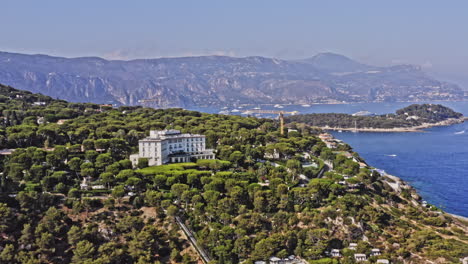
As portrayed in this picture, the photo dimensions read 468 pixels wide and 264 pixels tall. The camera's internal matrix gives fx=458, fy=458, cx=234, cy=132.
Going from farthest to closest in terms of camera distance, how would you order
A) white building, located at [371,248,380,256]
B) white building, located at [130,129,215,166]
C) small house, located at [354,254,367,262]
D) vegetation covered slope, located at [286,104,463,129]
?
vegetation covered slope, located at [286,104,463,129]
white building, located at [130,129,215,166]
white building, located at [371,248,380,256]
small house, located at [354,254,367,262]

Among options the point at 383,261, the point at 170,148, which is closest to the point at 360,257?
the point at 383,261

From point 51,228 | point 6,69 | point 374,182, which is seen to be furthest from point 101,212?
point 6,69

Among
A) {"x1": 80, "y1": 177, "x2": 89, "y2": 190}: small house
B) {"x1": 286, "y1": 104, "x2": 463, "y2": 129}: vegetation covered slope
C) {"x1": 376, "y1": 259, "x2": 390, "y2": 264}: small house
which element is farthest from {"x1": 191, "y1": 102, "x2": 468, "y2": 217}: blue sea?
{"x1": 80, "y1": 177, "x2": 89, "y2": 190}: small house

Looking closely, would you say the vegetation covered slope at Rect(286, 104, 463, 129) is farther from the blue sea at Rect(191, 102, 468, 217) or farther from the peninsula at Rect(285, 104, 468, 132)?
the blue sea at Rect(191, 102, 468, 217)

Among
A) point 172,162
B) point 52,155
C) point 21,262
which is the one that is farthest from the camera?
point 172,162

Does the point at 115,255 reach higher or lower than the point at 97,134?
lower

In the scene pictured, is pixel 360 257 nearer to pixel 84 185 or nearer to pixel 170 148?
pixel 170 148

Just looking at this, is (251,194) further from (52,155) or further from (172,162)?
(52,155)
